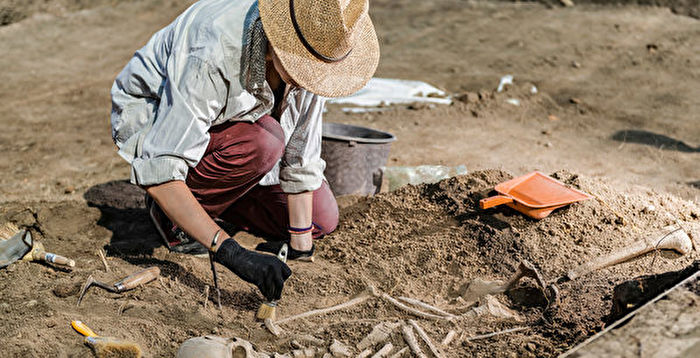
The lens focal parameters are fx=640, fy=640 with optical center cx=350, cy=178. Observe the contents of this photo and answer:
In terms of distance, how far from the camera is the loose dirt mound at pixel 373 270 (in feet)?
7.98

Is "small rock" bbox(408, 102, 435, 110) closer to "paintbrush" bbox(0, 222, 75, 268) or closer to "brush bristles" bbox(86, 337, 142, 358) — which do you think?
"paintbrush" bbox(0, 222, 75, 268)

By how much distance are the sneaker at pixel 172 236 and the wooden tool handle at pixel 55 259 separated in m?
0.45

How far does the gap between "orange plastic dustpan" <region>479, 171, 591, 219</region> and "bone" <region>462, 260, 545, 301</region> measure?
0.39m

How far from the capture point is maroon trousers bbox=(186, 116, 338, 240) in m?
2.90

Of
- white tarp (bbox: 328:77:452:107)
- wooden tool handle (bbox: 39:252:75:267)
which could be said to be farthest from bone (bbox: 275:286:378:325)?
white tarp (bbox: 328:77:452:107)

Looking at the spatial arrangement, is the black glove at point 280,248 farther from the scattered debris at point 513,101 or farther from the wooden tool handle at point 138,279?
the scattered debris at point 513,101

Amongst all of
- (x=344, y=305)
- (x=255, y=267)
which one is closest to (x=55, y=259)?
(x=255, y=267)

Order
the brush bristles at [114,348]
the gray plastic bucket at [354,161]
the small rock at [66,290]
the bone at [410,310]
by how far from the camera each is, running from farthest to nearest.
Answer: the gray plastic bucket at [354,161], the small rock at [66,290], the bone at [410,310], the brush bristles at [114,348]

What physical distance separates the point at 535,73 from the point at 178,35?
4.59 m

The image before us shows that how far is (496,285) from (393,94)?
341cm

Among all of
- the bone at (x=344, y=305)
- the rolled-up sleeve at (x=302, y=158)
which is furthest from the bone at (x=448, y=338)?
the rolled-up sleeve at (x=302, y=158)

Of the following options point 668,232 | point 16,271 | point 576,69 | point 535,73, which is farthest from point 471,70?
point 16,271

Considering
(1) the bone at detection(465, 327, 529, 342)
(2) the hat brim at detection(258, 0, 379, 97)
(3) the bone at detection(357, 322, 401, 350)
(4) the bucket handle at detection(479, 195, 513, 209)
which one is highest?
(2) the hat brim at detection(258, 0, 379, 97)

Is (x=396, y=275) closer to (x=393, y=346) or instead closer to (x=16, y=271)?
(x=393, y=346)
